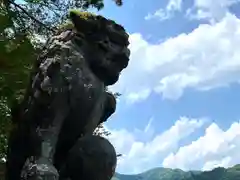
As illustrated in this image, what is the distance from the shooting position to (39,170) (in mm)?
2740

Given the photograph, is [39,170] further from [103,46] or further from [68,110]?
[103,46]

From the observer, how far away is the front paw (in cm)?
273

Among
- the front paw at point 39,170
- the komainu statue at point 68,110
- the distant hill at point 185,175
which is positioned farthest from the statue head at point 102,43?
the distant hill at point 185,175

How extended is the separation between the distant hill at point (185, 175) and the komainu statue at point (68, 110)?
67031 mm

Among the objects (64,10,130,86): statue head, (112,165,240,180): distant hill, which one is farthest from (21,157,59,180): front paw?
(112,165,240,180): distant hill

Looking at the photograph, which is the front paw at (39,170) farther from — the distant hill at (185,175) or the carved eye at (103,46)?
the distant hill at (185,175)

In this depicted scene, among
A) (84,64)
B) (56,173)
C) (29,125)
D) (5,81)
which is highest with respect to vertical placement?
(5,81)

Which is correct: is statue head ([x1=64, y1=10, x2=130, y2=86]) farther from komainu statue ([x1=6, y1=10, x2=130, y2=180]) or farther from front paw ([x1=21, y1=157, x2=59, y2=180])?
front paw ([x1=21, y1=157, x2=59, y2=180])

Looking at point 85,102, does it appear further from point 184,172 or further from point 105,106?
point 184,172

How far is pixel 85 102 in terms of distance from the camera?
307 centimetres

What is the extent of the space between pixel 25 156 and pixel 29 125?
181 mm

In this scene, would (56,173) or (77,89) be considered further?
(77,89)

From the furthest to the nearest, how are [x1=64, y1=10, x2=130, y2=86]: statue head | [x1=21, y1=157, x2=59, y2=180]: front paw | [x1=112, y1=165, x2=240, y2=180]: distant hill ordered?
[x1=112, y1=165, x2=240, y2=180]: distant hill, [x1=64, y1=10, x2=130, y2=86]: statue head, [x1=21, y1=157, x2=59, y2=180]: front paw

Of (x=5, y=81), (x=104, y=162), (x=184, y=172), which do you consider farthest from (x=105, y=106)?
(x=184, y=172)
